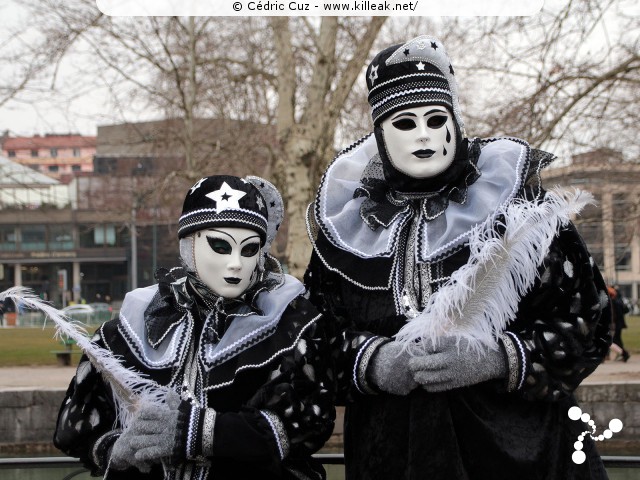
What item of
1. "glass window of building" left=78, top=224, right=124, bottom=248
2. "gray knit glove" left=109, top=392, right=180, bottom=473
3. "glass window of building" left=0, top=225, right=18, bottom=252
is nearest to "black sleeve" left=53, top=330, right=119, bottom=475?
Result: "gray knit glove" left=109, top=392, right=180, bottom=473

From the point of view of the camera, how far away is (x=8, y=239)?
153 ft

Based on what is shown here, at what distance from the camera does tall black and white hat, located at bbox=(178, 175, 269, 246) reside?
2705 millimetres

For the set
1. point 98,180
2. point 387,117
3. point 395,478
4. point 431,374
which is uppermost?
point 98,180

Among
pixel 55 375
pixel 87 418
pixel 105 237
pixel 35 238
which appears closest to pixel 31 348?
pixel 55 375

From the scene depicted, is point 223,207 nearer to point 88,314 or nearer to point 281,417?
point 281,417

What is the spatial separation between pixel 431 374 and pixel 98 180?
3322 cm

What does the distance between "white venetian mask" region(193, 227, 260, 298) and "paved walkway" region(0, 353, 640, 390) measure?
25.8ft

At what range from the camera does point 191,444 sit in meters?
2.46

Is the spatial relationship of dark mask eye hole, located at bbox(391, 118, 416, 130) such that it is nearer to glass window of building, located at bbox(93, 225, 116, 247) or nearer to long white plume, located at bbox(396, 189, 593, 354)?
long white plume, located at bbox(396, 189, 593, 354)

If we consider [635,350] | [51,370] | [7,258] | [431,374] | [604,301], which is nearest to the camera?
[431,374]

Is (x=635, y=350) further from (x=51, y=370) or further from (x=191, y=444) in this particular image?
(x=191, y=444)

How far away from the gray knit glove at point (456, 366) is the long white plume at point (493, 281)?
0.03 m

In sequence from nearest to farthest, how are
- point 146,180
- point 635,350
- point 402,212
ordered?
point 402,212
point 635,350
point 146,180

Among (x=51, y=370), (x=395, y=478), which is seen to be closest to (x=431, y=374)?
(x=395, y=478)
